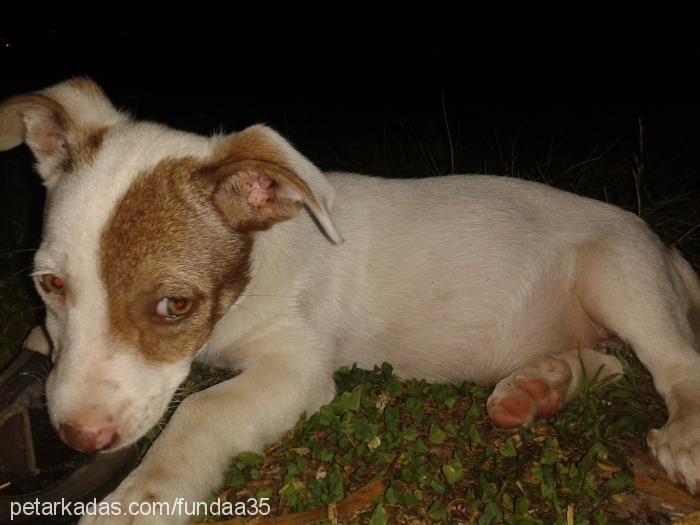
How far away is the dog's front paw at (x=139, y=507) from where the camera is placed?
9.30ft

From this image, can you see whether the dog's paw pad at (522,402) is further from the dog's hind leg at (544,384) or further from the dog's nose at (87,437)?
the dog's nose at (87,437)

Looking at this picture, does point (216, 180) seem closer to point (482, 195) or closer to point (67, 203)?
point (67, 203)

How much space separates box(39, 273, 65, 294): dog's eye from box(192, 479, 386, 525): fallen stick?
3.89ft

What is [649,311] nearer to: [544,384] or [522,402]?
[544,384]

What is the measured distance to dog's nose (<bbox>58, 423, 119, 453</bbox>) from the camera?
2715 mm

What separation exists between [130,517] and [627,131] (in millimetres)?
11085

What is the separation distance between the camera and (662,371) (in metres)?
3.92

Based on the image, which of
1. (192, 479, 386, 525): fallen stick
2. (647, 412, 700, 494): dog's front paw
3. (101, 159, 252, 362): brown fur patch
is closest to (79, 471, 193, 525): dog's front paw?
(192, 479, 386, 525): fallen stick

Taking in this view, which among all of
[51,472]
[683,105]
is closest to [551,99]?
[683,105]

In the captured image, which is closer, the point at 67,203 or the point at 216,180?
the point at 67,203

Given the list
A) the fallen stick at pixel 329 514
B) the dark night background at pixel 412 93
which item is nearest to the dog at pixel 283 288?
the fallen stick at pixel 329 514

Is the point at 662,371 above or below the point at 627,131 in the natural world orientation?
above

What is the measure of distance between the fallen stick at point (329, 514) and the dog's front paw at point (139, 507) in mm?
177

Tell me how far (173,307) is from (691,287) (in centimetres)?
348
